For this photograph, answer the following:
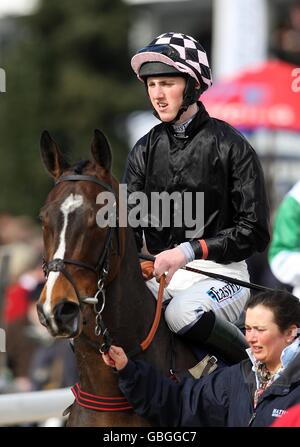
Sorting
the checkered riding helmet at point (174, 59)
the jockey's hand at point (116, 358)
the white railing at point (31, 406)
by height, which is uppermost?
the checkered riding helmet at point (174, 59)

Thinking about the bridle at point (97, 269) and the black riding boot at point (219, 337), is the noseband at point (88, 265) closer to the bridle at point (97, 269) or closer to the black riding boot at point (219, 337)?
the bridle at point (97, 269)

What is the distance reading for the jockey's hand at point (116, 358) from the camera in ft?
14.3

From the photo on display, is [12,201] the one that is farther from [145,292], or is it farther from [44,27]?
[145,292]

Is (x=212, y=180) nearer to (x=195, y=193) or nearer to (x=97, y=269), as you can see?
(x=195, y=193)

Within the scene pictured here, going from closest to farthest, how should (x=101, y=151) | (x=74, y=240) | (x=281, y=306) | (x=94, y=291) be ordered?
(x=74, y=240) → (x=94, y=291) → (x=101, y=151) → (x=281, y=306)

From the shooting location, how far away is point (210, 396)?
4.48 m

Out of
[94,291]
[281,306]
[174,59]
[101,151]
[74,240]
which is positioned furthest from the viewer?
[174,59]

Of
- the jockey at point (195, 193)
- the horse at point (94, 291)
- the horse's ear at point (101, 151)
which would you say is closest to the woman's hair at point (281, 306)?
the jockey at point (195, 193)

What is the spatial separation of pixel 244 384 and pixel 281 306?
38cm

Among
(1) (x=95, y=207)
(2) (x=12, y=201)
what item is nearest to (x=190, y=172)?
(1) (x=95, y=207)

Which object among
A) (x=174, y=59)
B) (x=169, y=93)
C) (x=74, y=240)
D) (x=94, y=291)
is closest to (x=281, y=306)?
(x=94, y=291)

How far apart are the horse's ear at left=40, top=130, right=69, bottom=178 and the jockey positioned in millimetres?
529

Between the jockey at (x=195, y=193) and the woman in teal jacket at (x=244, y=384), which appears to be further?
the jockey at (x=195, y=193)

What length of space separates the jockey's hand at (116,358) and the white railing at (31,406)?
2494 mm
